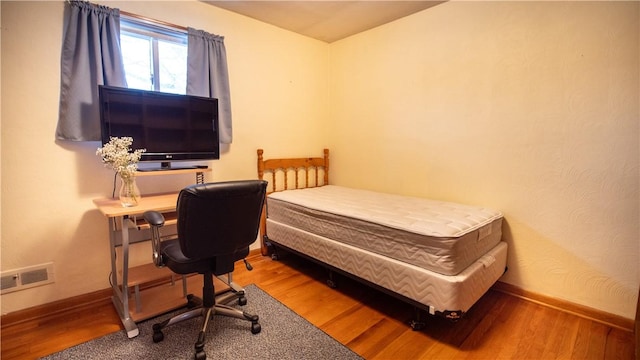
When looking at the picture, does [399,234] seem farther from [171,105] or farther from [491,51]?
[171,105]

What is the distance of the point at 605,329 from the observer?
6.29ft

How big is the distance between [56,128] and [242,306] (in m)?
1.75

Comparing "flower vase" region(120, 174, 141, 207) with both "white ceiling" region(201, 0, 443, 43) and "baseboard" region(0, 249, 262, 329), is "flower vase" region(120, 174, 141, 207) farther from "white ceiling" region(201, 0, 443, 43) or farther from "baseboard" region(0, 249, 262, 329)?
"white ceiling" region(201, 0, 443, 43)

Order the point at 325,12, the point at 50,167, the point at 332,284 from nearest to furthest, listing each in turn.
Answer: the point at 50,167 → the point at 332,284 → the point at 325,12

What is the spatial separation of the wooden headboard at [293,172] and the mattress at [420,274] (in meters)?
0.95

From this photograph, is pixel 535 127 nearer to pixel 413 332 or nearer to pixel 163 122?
pixel 413 332

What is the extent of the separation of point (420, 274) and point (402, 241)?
22 centimetres

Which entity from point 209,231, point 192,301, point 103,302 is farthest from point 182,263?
point 103,302

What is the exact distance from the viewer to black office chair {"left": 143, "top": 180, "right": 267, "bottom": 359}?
1.53 meters

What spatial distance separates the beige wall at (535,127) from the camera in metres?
1.90

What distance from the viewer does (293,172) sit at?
349cm

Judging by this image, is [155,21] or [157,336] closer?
[157,336]

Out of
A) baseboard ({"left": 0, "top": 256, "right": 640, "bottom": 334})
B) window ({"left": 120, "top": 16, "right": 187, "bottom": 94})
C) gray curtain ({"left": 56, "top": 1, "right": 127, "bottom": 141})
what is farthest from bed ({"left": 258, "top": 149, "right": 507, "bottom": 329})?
gray curtain ({"left": 56, "top": 1, "right": 127, "bottom": 141})

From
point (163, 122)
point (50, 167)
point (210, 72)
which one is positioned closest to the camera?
point (50, 167)
